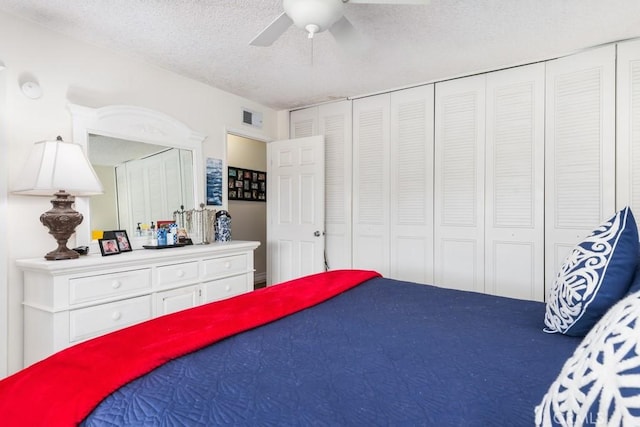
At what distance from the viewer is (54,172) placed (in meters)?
2.01

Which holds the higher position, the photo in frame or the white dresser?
the photo in frame

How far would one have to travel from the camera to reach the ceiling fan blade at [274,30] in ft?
5.99

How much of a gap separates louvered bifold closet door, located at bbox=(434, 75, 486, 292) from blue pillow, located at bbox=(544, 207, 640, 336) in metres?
1.98

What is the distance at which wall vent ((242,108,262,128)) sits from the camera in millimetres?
3811

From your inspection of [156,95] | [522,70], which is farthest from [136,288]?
[522,70]

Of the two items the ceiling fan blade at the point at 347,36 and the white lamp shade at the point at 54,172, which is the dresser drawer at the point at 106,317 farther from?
the ceiling fan blade at the point at 347,36

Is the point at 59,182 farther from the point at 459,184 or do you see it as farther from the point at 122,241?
the point at 459,184

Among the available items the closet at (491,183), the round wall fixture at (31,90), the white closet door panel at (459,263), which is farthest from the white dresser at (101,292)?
the closet at (491,183)

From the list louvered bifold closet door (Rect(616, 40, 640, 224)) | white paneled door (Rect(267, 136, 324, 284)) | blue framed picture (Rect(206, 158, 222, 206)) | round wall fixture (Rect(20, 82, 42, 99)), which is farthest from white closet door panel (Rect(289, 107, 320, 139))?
louvered bifold closet door (Rect(616, 40, 640, 224))

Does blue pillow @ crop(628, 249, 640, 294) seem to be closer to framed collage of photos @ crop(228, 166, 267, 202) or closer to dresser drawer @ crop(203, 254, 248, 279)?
dresser drawer @ crop(203, 254, 248, 279)

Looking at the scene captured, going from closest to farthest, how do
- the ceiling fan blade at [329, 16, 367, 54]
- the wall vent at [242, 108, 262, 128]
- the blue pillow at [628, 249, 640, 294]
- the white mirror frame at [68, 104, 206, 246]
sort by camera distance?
the blue pillow at [628, 249, 640, 294], the ceiling fan blade at [329, 16, 367, 54], the white mirror frame at [68, 104, 206, 246], the wall vent at [242, 108, 262, 128]

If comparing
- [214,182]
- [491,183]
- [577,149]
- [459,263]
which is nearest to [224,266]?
[214,182]

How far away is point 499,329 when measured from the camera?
4.21 ft

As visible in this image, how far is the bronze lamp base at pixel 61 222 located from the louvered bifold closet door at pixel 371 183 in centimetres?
250
